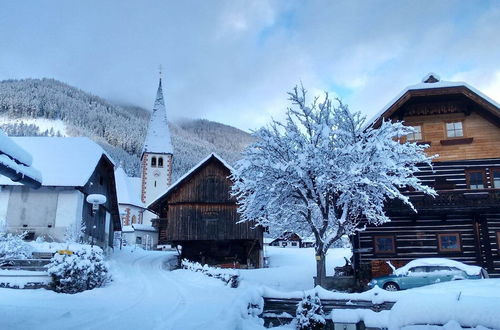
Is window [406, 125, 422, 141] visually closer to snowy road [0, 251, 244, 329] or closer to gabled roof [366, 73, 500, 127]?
gabled roof [366, 73, 500, 127]

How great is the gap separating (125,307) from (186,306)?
201cm

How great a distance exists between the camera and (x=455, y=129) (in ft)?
83.0

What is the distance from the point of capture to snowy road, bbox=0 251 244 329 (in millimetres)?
11109

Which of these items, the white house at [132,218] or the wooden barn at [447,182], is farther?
the white house at [132,218]

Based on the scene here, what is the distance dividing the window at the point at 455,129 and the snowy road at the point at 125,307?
51.8ft

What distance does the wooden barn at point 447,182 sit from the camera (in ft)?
78.1

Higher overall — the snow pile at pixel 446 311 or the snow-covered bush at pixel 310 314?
the snow pile at pixel 446 311

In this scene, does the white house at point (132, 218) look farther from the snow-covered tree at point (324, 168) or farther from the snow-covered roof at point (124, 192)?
the snow-covered tree at point (324, 168)

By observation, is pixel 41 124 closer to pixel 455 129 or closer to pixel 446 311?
pixel 455 129

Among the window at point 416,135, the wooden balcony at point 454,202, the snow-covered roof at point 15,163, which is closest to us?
the snow-covered roof at point 15,163

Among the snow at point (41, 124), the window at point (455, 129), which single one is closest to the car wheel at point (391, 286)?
the window at point (455, 129)

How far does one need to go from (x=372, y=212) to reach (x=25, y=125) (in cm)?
19294

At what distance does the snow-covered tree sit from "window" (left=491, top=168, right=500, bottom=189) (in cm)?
726

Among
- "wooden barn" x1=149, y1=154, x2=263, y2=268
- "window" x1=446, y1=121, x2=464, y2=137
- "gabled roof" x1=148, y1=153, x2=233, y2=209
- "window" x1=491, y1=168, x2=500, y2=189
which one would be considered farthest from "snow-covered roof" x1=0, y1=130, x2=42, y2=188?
"window" x1=491, y1=168, x2=500, y2=189
